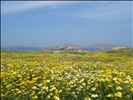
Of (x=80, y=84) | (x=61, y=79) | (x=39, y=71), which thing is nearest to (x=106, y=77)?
(x=80, y=84)

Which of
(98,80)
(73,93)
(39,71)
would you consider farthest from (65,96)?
(39,71)

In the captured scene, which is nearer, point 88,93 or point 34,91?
point 88,93

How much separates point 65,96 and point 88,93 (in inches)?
30.7

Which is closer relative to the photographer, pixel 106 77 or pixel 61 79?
pixel 106 77

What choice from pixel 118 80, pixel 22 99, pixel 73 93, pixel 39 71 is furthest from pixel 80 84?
pixel 39 71

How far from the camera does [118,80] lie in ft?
29.8

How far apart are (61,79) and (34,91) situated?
1064 mm

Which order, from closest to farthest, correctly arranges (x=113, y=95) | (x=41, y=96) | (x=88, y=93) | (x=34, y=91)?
(x=113, y=95), (x=88, y=93), (x=41, y=96), (x=34, y=91)

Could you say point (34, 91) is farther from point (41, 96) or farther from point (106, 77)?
point (106, 77)

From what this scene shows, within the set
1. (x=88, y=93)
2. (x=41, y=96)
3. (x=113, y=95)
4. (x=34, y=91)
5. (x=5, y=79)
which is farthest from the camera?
(x=5, y=79)

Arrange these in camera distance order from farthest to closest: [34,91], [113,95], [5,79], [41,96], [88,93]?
[5,79]
[34,91]
[41,96]
[88,93]
[113,95]

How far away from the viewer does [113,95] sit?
8.16 meters

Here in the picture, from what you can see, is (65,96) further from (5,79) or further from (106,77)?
(5,79)

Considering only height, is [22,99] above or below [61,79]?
below
